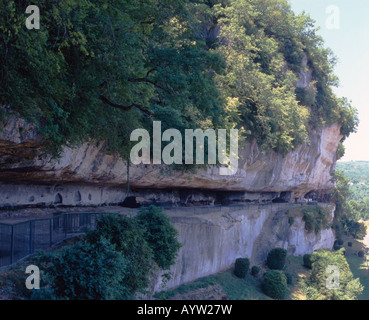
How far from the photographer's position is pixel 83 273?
28.1 ft

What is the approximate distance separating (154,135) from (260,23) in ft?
67.1

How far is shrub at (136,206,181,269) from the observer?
13.6 metres

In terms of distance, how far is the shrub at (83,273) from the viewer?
830cm

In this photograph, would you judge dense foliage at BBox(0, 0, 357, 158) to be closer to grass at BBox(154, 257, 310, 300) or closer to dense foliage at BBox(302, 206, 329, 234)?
grass at BBox(154, 257, 310, 300)

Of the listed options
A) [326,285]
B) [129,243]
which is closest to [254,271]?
[326,285]

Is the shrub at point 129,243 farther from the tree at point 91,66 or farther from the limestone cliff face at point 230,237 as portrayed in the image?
the tree at point 91,66

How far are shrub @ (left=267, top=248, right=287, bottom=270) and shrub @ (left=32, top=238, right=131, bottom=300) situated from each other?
19.6 metres

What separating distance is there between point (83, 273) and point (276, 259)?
68.5 ft

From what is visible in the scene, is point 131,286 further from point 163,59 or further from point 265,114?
point 265,114

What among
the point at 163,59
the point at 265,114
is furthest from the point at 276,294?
the point at 163,59

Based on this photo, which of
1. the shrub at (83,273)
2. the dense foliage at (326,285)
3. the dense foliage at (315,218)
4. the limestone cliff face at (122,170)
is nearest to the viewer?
the shrub at (83,273)

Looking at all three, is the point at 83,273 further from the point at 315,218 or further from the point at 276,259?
the point at 315,218

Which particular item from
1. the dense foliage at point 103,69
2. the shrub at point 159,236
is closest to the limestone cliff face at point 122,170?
the dense foliage at point 103,69

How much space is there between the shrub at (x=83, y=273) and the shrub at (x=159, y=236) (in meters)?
3.99
